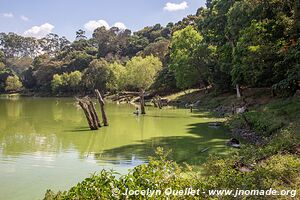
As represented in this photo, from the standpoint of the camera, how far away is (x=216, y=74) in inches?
1490

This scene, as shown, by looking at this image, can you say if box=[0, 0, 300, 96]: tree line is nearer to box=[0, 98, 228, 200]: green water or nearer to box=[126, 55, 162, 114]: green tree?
box=[126, 55, 162, 114]: green tree

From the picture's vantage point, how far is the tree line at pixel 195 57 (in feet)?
68.0

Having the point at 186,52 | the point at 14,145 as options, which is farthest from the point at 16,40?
the point at 14,145

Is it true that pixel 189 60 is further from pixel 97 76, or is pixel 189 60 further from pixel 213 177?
pixel 213 177

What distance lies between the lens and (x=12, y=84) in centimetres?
9119

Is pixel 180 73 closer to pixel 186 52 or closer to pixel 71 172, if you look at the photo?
pixel 186 52

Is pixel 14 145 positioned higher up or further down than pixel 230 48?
further down

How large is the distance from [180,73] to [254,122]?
2623cm

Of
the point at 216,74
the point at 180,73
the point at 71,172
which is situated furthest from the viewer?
the point at 180,73

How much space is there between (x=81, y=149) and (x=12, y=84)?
8117cm

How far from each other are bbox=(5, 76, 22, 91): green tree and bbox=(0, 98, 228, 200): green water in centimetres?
6942

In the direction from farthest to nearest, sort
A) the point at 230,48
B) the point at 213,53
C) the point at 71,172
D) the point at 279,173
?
the point at 213,53, the point at 230,48, the point at 71,172, the point at 279,173

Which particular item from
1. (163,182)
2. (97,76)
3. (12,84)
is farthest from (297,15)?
(12,84)

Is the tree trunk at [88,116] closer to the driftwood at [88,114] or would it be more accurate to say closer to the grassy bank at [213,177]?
the driftwood at [88,114]
